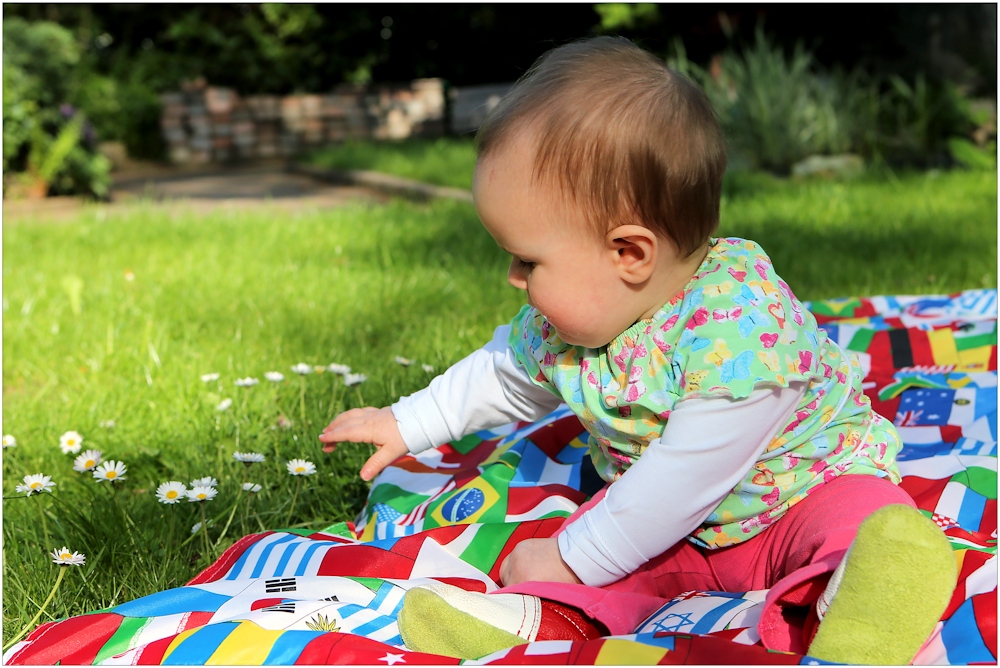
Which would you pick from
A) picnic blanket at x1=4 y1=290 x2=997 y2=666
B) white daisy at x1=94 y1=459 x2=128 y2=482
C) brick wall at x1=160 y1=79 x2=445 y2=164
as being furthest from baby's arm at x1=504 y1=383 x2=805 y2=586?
brick wall at x1=160 y1=79 x2=445 y2=164

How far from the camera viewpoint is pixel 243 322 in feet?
9.82

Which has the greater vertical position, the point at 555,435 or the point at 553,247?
the point at 553,247

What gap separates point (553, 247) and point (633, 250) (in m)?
0.11

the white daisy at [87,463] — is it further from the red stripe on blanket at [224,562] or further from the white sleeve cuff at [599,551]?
the white sleeve cuff at [599,551]

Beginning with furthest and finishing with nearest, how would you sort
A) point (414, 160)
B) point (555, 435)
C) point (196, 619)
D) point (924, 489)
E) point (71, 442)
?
1. point (414, 160)
2. point (71, 442)
3. point (555, 435)
4. point (924, 489)
5. point (196, 619)

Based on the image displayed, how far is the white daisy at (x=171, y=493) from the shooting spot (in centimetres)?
170

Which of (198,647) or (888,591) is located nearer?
(888,591)

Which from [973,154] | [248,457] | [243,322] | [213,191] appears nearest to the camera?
[248,457]

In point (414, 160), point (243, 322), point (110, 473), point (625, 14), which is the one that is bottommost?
point (414, 160)

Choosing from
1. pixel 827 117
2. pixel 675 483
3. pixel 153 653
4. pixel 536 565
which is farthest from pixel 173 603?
pixel 827 117

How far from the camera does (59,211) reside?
656 cm

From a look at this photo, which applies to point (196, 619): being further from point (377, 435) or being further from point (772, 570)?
point (772, 570)

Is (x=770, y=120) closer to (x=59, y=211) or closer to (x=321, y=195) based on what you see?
(x=321, y=195)

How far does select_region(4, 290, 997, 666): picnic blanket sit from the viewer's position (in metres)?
1.17
